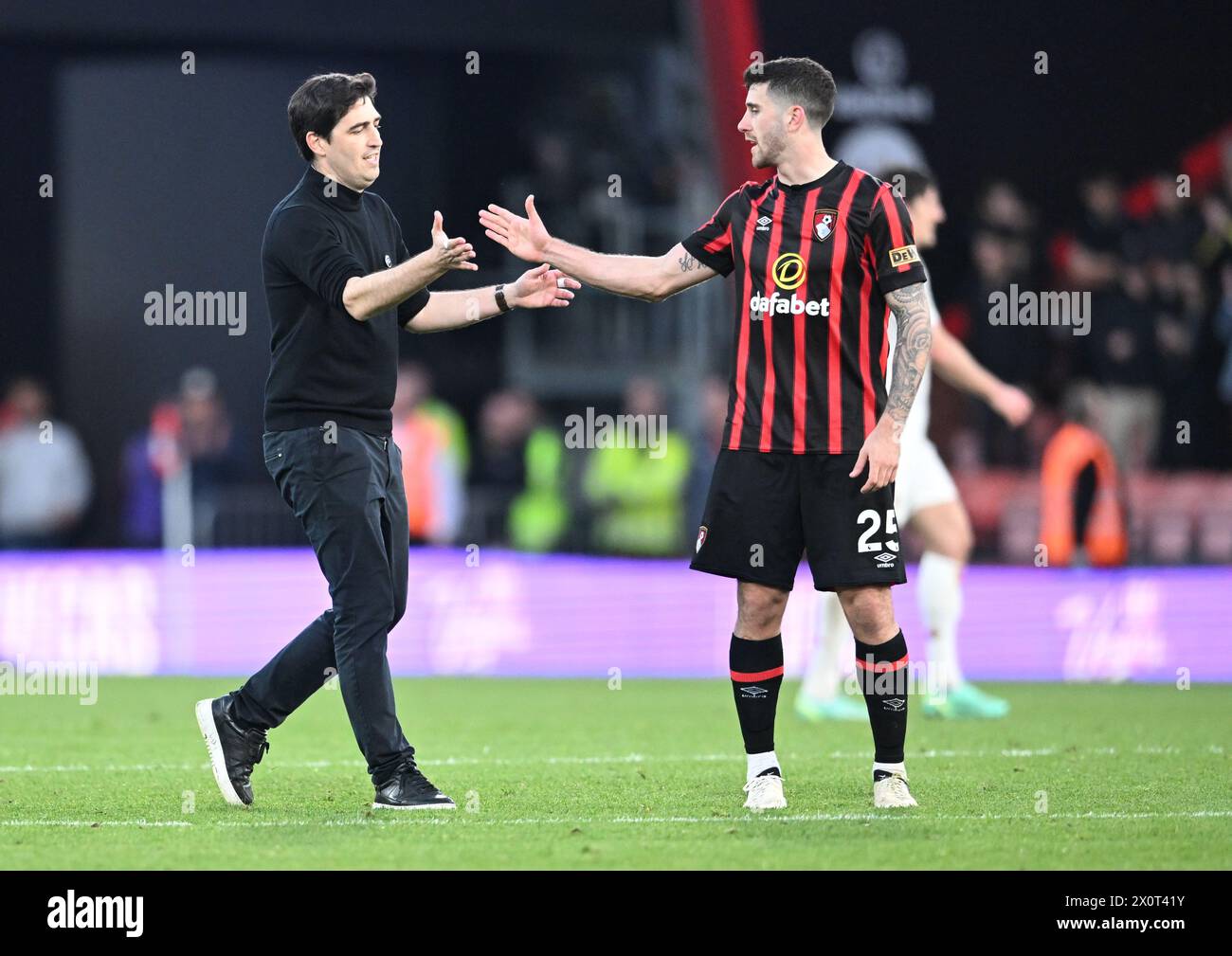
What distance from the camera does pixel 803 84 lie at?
6352 mm

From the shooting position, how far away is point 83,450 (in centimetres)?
2058

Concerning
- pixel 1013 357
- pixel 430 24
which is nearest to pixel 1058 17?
pixel 1013 357

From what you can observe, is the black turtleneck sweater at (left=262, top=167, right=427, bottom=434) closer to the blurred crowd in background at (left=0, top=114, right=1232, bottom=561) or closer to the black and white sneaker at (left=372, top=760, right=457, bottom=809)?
the black and white sneaker at (left=372, top=760, right=457, bottom=809)

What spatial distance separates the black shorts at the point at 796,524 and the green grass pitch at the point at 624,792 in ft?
2.42

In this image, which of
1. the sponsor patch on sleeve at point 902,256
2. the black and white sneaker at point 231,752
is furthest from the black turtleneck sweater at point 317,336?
the sponsor patch on sleeve at point 902,256

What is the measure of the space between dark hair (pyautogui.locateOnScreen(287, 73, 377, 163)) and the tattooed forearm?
1.76 metres

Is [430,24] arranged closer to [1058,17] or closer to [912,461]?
[1058,17]

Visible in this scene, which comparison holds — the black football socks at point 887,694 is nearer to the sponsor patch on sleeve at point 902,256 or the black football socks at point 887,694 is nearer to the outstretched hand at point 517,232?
the sponsor patch on sleeve at point 902,256

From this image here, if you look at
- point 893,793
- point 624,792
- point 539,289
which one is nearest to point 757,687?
point 893,793

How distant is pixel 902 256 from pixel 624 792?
6.56 ft

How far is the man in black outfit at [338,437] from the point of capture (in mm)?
6199

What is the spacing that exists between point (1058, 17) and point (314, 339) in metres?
12.7
